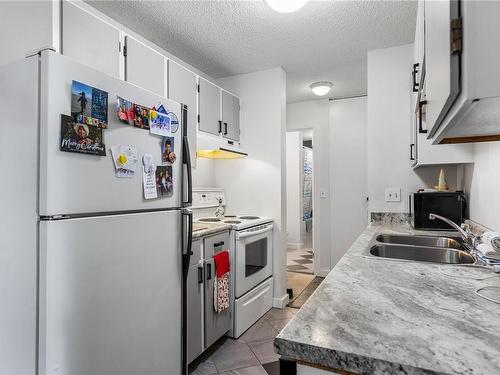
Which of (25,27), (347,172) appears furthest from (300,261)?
(25,27)

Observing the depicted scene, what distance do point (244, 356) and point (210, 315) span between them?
385mm

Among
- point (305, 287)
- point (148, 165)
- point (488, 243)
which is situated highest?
point (148, 165)

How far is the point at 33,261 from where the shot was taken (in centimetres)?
109

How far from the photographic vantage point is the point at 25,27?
1.48 m

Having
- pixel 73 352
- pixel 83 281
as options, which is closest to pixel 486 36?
pixel 83 281

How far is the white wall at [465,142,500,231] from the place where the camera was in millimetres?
1498

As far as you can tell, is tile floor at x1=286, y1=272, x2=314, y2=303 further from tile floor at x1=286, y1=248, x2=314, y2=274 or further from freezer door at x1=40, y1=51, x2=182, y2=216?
freezer door at x1=40, y1=51, x2=182, y2=216

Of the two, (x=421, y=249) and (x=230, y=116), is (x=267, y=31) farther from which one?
(x=421, y=249)

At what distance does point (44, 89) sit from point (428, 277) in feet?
4.83

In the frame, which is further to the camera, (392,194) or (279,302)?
(279,302)

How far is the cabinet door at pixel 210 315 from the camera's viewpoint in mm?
Result: 2133

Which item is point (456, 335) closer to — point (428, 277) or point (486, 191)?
point (428, 277)

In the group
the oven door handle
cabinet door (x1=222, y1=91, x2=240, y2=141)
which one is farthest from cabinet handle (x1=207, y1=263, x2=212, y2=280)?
cabinet door (x1=222, y1=91, x2=240, y2=141)

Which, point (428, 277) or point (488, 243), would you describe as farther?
point (488, 243)
